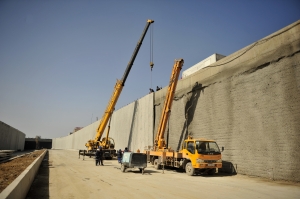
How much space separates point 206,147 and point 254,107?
3707mm

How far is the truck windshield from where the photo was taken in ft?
40.7

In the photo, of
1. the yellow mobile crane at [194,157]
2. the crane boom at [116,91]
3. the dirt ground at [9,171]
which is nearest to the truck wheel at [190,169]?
the yellow mobile crane at [194,157]

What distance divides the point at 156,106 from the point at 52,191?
16.4 metres

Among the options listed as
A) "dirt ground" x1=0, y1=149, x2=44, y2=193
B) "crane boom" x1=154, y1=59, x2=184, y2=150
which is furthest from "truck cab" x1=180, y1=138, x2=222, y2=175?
"dirt ground" x1=0, y1=149, x2=44, y2=193

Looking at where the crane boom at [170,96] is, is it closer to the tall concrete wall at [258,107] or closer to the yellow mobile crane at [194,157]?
the yellow mobile crane at [194,157]

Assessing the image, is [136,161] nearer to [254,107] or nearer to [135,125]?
[254,107]

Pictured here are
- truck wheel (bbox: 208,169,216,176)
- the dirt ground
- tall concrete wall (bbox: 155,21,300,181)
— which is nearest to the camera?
the dirt ground

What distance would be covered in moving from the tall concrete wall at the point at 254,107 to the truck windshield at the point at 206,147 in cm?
133

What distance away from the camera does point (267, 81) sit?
1164 centimetres

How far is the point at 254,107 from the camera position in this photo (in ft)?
39.8

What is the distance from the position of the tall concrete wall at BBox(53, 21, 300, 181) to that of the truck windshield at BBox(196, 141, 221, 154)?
4.38 feet

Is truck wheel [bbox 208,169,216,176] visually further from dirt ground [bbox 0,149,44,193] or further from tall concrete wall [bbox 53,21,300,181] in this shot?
dirt ground [bbox 0,149,44,193]

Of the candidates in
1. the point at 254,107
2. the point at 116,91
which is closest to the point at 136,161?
the point at 254,107

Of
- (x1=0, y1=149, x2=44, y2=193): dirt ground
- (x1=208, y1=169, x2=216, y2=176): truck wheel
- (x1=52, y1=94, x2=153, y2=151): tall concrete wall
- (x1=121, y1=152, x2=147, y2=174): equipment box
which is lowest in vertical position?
(x1=208, y1=169, x2=216, y2=176): truck wheel
